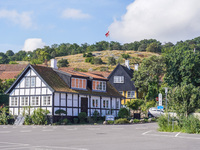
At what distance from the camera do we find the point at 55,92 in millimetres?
41625

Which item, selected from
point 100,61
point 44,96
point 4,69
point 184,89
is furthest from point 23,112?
point 100,61

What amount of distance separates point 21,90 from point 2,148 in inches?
1196

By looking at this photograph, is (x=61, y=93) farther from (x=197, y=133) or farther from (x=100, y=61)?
(x=100, y=61)

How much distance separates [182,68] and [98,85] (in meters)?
14.7

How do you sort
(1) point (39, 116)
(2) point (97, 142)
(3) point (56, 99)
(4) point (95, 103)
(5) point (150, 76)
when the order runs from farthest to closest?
(5) point (150, 76) → (4) point (95, 103) → (3) point (56, 99) → (1) point (39, 116) → (2) point (97, 142)

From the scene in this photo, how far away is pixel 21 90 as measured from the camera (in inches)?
1778

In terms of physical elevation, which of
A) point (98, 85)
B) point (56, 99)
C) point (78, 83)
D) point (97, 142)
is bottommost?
point (97, 142)

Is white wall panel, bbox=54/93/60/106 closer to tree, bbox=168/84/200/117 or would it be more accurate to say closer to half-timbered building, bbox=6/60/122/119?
half-timbered building, bbox=6/60/122/119

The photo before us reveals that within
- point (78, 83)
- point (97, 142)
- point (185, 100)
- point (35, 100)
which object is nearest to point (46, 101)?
point (35, 100)

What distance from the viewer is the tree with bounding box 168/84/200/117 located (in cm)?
2955

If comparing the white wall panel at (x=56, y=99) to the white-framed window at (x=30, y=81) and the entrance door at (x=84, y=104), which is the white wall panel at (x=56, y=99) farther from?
the entrance door at (x=84, y=104)

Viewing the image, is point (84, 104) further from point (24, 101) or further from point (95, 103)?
point (24, 101)

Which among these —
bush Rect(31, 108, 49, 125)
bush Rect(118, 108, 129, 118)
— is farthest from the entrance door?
bush Rect(31, 108, 49, 125)

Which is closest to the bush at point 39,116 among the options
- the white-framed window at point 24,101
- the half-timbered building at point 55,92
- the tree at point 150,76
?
the half-timbered building at point 55,92
